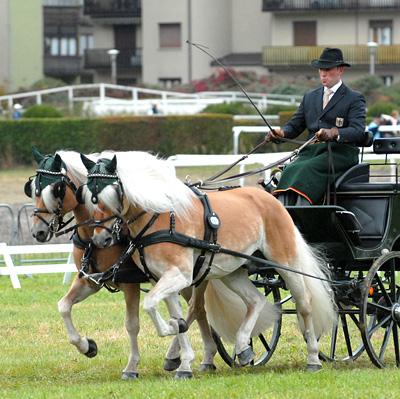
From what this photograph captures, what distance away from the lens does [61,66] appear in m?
49.7

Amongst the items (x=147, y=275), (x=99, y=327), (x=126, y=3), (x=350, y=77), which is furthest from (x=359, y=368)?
(x=126, y=3)

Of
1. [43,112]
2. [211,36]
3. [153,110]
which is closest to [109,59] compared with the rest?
[211,36]

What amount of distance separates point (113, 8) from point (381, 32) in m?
13.5

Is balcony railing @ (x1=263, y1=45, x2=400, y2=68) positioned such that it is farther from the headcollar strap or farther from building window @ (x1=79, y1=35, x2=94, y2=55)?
the headcollar strap

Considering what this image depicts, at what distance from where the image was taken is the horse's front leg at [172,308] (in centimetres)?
592

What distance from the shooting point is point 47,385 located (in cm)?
645

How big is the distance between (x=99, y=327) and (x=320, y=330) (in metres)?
2.66

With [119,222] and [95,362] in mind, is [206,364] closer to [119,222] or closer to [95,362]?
[95,362]

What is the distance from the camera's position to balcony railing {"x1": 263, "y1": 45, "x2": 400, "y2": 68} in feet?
138

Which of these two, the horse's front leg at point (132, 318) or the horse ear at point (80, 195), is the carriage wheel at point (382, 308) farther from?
the horse ear at point (80, 195)

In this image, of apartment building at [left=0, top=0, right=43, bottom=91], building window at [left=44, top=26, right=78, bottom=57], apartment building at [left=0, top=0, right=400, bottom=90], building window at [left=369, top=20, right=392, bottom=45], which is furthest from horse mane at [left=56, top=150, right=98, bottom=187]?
building window at [left=44, top=26, right=78, bottom=57]

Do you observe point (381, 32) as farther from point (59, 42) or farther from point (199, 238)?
point (199, 238)

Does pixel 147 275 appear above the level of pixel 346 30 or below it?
below

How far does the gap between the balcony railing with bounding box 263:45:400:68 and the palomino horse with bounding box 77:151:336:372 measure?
3595 centimetres
